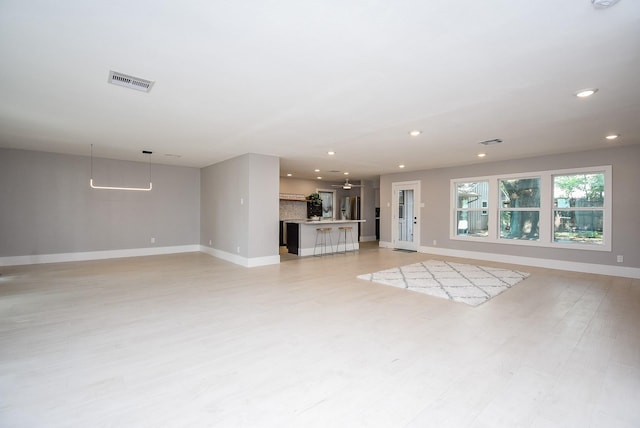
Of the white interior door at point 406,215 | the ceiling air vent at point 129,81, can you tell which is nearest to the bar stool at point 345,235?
the white interior door at point 406,215

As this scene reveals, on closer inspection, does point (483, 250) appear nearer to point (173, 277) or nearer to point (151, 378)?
point (173, 277)

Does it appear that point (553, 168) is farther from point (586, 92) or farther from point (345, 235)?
point (345, 235)

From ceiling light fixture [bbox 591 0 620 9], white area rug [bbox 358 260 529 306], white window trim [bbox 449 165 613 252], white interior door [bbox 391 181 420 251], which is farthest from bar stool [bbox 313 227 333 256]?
ceiling light fixture [bbox 591 0 620 9]

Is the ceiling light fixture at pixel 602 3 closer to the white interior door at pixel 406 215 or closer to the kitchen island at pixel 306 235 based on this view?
the kitchen island at pixel 306 235

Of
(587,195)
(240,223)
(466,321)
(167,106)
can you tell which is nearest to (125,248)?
(240,223)

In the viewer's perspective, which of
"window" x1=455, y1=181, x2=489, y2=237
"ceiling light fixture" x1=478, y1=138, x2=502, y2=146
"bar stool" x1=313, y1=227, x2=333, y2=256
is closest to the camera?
"ceiling light fixture" x1=478, y1=138, x2=502, y2=146

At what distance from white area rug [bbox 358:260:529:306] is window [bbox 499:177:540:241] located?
4.83 ft

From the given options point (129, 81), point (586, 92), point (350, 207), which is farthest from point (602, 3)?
point (350, 207)

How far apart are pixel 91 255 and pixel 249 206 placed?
413 cm

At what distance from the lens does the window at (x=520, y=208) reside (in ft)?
21.8

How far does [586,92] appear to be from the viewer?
301 cm

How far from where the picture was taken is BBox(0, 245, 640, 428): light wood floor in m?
1.79

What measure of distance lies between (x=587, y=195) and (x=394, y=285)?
4617 millimetres

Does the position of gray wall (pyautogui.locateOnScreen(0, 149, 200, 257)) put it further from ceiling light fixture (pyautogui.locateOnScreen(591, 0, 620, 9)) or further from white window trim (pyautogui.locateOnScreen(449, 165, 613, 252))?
ceiling light fixture (pyautogui.locateOnScreen(591, 0, 620, 9))
